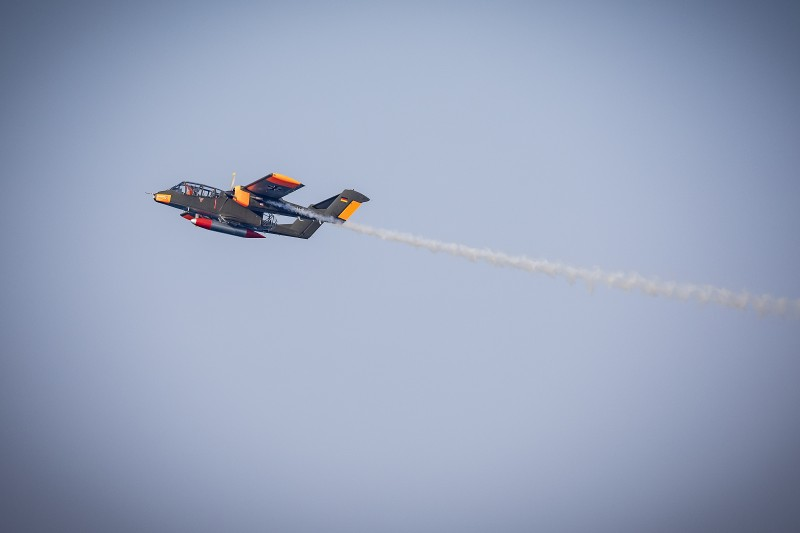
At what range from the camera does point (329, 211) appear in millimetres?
52781

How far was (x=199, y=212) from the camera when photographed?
48.1m

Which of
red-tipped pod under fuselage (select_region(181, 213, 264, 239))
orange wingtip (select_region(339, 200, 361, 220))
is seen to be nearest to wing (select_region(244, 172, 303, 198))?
red-tipped pod under fuselage (select_region(181, 213, 264, 239))

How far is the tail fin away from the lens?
5212 centimetres

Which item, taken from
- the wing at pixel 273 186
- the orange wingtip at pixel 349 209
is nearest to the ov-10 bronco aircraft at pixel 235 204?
the wing at pixel 273 186

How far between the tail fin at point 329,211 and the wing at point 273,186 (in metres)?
4.07

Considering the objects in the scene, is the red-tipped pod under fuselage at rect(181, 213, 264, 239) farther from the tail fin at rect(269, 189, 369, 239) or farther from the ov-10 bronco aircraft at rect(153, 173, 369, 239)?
the tail fin at rect(269, 189, 369, 239)

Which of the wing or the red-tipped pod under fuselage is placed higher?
the wing

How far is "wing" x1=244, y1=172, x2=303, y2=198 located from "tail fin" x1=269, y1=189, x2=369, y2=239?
4.07 meters

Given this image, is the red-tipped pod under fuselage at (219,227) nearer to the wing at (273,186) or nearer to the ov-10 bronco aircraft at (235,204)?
the ov-10 bronco aircraft at (235,204)

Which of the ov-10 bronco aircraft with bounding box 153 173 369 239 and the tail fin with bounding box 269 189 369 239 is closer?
the ov-10 bronco aircraft with bounding box 153 173 369 239

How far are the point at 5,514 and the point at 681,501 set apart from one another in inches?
5051

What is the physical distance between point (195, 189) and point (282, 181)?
588 cm

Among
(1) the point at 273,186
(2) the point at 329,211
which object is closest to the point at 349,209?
(2) the point at 329,211

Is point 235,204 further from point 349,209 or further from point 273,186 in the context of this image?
point 349,209
